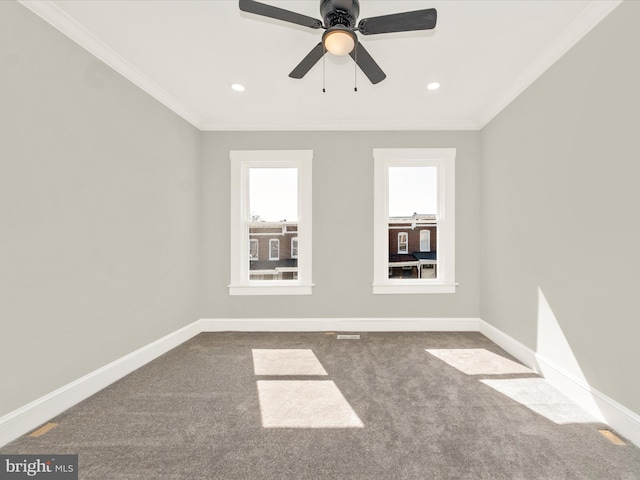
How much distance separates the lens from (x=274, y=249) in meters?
4.16

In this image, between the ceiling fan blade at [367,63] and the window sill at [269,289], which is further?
the window sill at [269,289]

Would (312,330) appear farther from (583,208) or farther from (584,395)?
(583,208)

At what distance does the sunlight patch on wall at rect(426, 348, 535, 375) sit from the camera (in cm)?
272

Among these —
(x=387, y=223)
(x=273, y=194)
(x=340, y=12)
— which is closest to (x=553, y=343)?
(x=387, y=223)

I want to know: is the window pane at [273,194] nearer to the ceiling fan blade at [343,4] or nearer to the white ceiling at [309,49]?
the white ceiling at [309,49]

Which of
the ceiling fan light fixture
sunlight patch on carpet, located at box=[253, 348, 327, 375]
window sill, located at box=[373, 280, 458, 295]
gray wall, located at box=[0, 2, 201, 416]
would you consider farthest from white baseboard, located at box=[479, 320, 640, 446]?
gray wall, located at box=[0, 2, 201, 416]

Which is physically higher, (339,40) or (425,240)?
(339,40)

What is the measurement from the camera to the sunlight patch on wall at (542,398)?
2016mm

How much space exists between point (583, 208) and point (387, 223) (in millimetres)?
2116

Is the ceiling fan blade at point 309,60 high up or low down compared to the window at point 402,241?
up

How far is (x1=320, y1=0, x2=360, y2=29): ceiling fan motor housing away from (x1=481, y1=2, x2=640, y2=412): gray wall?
1811mm

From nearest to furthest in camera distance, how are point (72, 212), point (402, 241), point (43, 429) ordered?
point (43, 429) → point (72, 212) → point (402, 241)

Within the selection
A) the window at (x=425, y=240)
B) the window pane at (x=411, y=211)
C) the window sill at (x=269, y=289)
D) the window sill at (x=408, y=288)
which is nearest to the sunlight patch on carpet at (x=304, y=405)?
the window sill at (x=269, y=289)

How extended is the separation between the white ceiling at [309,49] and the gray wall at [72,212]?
287mm
